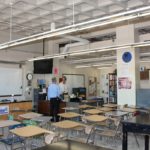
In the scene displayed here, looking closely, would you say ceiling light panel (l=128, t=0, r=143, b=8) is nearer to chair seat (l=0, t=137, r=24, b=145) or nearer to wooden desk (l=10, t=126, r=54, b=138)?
wooden desk (l=10, t=126, r=54, b=138)

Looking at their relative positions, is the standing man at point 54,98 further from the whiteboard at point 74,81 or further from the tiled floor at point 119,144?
the whiteboard at point 74,81

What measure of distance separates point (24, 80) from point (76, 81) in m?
4.98

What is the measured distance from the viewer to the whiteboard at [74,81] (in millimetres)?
14422

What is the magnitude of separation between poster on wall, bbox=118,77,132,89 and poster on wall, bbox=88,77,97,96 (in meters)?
7.26

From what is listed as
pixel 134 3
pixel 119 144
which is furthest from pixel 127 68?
pixel 119 144

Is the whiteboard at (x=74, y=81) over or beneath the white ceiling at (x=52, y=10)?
beneath

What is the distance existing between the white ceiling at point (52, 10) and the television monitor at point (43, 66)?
221cm

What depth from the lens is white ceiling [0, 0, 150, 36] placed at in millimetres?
6609

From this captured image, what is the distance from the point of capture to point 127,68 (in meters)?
8.35

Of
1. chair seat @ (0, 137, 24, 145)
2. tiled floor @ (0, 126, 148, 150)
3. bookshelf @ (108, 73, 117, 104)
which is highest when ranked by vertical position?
bookshelf @ (108, 73, 117, 104)

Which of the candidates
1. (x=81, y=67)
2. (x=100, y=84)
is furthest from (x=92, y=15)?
(x=100, y=84)

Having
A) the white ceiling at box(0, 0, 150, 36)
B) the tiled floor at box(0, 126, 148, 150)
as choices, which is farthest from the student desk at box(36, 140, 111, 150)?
the white ceiling at box(0, 0, 150, 36)

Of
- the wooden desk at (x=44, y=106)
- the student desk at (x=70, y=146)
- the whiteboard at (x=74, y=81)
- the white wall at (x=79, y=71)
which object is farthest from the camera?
the whiteboard at (x=74, y=81)

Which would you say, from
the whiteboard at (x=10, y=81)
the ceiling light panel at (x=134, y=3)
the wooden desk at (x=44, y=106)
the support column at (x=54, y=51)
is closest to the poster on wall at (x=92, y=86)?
the support column at (x=54, y=51)
